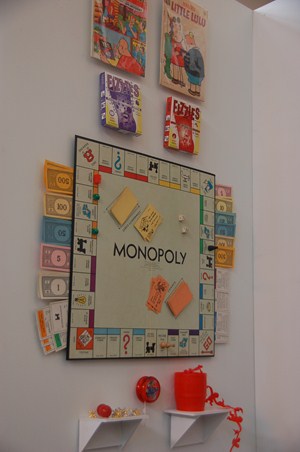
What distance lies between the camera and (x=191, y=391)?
2230 millimetres

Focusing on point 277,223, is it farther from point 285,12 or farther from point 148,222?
point 285,12

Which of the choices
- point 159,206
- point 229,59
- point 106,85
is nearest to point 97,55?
point 106,85

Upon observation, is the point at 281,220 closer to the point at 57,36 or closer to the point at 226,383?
the point at 226,383

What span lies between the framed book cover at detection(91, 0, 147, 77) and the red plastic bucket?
3.63 ft

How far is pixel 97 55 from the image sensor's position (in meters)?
2.22

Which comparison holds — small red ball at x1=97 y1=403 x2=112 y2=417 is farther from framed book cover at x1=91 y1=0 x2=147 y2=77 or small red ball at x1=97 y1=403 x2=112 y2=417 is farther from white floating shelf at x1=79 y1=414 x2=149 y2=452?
framed book cover at x1=91 y1=0 x2=147 y2=77

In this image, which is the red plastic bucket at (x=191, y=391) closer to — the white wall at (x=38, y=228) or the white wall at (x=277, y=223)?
the white wall at (x=38, y=228)

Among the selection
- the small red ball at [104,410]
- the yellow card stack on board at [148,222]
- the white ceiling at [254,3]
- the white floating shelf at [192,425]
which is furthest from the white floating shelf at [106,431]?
the white ceiling at [254,3]

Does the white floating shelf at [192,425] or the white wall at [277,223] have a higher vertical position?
the white wall at [277,223]

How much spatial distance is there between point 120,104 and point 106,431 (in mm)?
1094

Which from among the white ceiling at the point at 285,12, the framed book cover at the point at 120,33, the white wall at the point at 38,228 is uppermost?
the white ceiling at the point at 285,12

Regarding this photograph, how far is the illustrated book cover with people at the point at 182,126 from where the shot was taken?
2.43 m

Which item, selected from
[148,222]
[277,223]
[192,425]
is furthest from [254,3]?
[192,425]

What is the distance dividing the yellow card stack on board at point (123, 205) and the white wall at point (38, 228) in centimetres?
19
